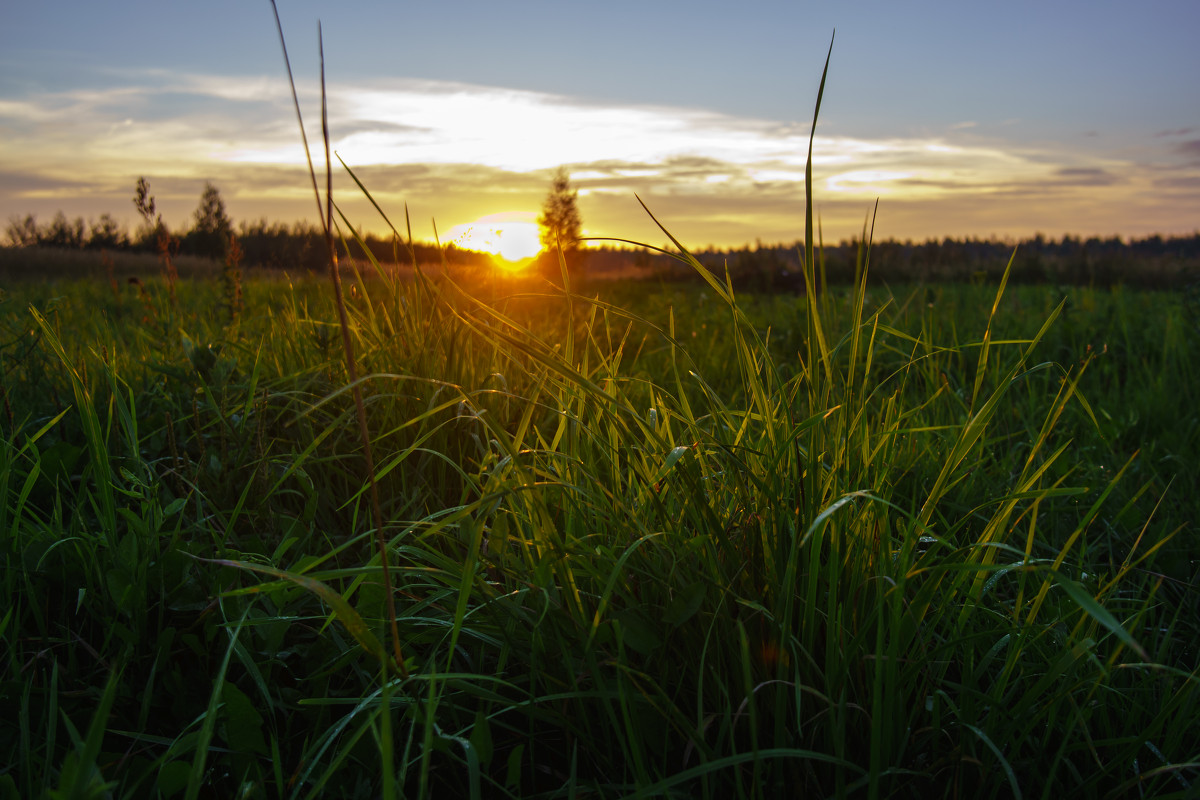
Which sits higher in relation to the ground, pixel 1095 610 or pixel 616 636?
pixel 1095 610

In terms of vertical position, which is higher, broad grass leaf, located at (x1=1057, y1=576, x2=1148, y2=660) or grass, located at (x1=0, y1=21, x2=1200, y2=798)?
broad grass leaf, located at (x1=1057, y1=576, x2=1148, y2=660)

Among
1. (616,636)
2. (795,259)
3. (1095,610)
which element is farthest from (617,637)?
(795,259)

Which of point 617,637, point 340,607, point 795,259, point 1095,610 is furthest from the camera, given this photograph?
point 795,259

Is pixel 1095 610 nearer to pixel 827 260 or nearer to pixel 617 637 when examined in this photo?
pixel 617 637

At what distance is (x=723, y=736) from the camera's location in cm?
100

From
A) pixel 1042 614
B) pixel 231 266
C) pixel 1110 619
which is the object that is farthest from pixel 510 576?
pixel 231 266

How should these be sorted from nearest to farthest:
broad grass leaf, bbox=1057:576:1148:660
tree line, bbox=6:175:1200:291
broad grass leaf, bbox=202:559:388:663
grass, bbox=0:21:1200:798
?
broad grass leaf, bbox=1057:576:1148:660 → broad grass leaf, bbox=202:559:388:663 → grass, bbox=0:21:1200:798 → tree line, bbox=6:175:1200:291

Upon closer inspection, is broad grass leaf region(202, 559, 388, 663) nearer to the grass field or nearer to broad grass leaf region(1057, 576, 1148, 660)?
the grass field

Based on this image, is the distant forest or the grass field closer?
the grass field

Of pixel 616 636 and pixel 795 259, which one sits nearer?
pixel 616 636

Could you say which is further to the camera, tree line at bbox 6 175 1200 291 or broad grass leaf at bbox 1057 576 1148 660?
tree line at bbox 6 175 1200 291

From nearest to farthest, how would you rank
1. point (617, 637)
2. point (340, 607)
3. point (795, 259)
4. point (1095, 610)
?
1. point (1095, 610)
2. point (340, 607)
3. point (617, 637)
4. point (795, 259)

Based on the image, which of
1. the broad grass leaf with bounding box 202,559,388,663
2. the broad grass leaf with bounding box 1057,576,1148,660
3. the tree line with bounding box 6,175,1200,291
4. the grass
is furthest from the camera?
the tree line with bounding box 6,175,1200,291

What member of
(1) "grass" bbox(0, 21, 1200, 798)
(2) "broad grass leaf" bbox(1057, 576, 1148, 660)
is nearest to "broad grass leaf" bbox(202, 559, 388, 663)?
Answer: (1) "grass" bbox(0, 21, 1200, 798)
